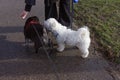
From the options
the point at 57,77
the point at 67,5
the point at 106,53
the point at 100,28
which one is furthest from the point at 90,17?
the point at 57,77

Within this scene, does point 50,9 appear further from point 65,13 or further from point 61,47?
point 61,47

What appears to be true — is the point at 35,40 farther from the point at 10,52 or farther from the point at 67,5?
the point at 67,5

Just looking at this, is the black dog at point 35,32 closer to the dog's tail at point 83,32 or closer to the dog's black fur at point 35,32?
the dog's black fur at point 35,32

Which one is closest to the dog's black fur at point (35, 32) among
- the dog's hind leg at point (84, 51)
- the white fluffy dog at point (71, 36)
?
the white fluffy dog at point (71, 36)

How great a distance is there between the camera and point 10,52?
625 cm

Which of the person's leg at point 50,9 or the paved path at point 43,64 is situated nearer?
the paved path at point 43,64

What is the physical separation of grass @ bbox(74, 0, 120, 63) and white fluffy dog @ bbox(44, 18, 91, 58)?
527mm

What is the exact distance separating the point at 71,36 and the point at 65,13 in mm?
1098

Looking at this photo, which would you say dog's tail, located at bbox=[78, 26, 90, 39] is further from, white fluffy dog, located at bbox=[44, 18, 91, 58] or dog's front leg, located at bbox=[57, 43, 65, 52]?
dog's front leg, located at bbox=[57, 43, 65, 52]

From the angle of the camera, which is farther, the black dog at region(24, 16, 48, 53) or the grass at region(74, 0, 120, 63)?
the grass at region(74, 0, 120, 63)

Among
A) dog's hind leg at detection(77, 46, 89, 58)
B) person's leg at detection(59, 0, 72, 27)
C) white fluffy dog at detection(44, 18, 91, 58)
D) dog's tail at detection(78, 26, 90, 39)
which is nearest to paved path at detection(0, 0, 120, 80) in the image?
dog's hind leg at detection(77, 46, 89, 58)

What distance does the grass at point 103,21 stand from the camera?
6.34 meters

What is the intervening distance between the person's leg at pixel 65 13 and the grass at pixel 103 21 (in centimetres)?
65

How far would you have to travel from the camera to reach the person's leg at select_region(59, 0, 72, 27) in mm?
6633
